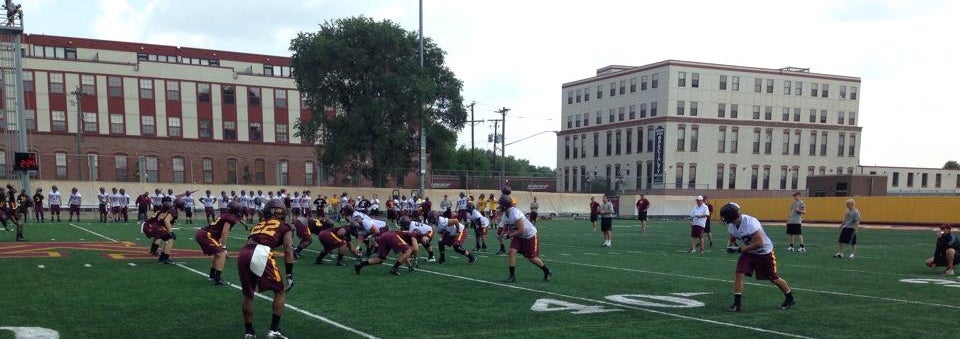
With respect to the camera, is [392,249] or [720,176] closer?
[392,249]

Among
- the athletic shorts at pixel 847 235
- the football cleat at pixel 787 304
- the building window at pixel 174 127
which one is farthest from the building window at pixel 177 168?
the football cleat at pixel 787 304

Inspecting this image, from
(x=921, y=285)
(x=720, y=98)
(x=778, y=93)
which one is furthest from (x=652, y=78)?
(x=921, y=285)

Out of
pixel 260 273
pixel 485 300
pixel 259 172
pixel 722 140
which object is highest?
pixel 722 140

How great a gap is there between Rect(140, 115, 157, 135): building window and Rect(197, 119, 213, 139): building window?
11.7 ft

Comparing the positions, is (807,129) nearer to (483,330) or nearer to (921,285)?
(921,285)

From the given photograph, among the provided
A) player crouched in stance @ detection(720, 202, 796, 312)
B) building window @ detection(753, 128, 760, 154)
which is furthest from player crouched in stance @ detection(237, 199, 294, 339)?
building window @ detection(753, 128, 760, 154)

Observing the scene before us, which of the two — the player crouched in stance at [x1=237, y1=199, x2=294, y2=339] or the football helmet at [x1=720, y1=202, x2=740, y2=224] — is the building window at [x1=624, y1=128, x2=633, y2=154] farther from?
the player crouched in stance at [x1=237, y1=199, x2=294, y2=339]

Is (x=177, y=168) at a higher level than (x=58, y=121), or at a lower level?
lower

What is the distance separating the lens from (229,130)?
59719 mm

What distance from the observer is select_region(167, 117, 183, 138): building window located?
188 ft

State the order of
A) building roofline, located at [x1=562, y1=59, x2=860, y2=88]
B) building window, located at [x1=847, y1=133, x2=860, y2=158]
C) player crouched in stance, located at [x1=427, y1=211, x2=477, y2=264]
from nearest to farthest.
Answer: player crouched in stance, located at [x1=427, y1=211, x2=477, y2=264] → building roofline, located at [x1=562, y1=59, x2=860, y2=88] → building window, located at [x1=847, y1=133, x2=860, y2=158]

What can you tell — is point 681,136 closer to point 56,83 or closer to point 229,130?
point 229,130

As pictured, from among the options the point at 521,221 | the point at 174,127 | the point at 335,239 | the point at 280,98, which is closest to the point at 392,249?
the point at 335,239

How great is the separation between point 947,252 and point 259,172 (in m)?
52.8
